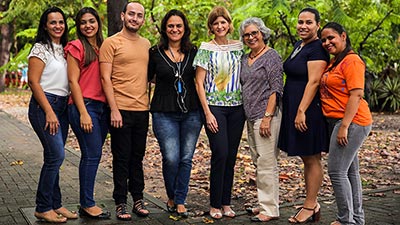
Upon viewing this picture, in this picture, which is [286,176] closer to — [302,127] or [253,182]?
[253,182]

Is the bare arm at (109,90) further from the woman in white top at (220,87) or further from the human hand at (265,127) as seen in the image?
the human hand at (265,127)

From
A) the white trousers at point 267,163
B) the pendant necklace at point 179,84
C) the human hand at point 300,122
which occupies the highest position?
the pendant necklace at point 179,84

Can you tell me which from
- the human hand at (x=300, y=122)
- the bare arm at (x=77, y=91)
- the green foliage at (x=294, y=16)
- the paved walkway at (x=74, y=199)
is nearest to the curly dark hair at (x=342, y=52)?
the human hand at (x=300, y=122)

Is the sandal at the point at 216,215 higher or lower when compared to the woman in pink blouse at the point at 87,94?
lower

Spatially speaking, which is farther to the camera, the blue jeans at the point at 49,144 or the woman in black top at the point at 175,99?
the woman in black top at the point at 175,99

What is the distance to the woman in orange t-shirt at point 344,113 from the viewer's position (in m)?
4.99

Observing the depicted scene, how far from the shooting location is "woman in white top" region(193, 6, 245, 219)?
5605mm

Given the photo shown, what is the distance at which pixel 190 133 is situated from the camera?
5.79 m

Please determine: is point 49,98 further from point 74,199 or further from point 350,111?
point 350,111

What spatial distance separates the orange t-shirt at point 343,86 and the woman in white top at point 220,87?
3.04ft

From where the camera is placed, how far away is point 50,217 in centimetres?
552

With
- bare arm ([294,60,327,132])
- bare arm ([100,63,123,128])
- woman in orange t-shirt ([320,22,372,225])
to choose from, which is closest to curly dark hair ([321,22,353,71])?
woman in orange t-shirt ([320,22,372,225])

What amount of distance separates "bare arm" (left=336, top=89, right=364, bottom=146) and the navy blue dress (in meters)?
0.39

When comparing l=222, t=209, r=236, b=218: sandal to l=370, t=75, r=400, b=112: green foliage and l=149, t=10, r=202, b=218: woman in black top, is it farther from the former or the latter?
l=370, t=75, r=400, b=112: green foliage
